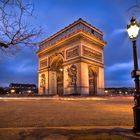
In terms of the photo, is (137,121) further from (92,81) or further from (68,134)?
(92,81)

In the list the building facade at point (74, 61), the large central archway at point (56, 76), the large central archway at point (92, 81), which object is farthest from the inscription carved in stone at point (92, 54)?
the large central archway at point (56, 76)

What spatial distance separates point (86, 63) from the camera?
46375 mm

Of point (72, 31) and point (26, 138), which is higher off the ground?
point (72, 31)

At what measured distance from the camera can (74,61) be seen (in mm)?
46375

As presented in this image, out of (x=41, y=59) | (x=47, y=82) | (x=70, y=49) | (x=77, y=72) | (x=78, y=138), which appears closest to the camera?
(x=78, y=138)

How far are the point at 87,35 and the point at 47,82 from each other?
17.2 meters

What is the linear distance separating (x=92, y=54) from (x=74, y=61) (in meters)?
5.22

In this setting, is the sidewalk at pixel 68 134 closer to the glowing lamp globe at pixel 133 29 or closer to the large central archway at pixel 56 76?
the glowing lamp globe at pixel 133 29

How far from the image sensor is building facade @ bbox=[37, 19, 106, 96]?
45.8 meters

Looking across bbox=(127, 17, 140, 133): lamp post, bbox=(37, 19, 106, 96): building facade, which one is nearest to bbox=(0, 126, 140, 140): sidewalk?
bbox=(127, 17, 140, 133): lamp post

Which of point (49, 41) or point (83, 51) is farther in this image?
point (49, 41)

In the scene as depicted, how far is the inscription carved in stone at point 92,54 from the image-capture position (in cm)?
Result: 4731

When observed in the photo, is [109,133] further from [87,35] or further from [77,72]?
[87,35]

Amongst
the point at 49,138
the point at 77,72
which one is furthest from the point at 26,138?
the point at 77,72
